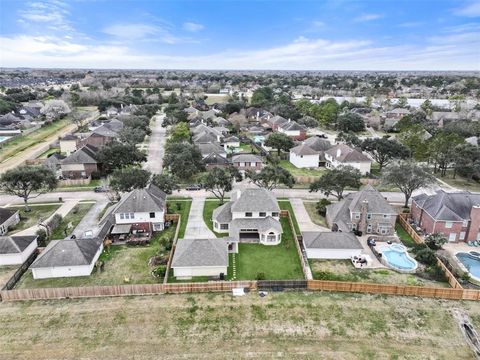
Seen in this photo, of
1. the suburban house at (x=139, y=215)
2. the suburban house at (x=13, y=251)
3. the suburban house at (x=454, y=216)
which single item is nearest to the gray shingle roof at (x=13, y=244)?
the suburban house at (x=13, y=251)

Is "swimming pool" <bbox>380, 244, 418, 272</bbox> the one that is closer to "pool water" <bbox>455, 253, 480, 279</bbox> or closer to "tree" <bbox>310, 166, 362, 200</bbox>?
"pool water" <bbox>455, 253, 480, 279</bbox>

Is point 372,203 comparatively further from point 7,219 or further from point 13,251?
point 7,219

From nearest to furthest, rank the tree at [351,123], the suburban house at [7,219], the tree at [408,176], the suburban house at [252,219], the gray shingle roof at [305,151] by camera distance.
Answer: the suburban house at [252,219] → the suburban house at [7,219] → the tree at [408,176] → the gray shingle roof at [305,151] → the tree at [351,123]

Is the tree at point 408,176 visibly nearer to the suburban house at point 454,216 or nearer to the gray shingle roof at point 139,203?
the suburban house at point 454,216

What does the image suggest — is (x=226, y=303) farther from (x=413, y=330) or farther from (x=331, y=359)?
(x=413, y=330)

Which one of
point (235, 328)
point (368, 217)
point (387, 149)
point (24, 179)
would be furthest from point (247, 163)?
point (235, 328)

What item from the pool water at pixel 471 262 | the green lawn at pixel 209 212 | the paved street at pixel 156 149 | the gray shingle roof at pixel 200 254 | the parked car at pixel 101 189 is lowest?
the pool water at pixel 471 262
